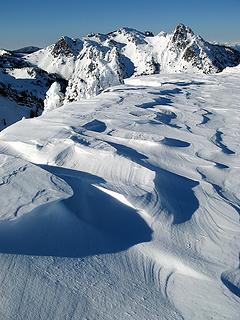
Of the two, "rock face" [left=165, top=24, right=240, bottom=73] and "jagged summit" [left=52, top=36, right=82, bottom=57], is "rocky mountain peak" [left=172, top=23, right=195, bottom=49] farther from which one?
"jagged summit" [left=52, top=36, right=82, bottom=57]

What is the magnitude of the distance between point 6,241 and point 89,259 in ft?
2.05

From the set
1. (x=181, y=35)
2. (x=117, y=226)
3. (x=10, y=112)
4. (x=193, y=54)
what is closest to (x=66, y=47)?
(x=181, y=35)

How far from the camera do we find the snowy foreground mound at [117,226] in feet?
8.89

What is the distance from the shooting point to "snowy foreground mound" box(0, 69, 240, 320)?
2711 millimetres

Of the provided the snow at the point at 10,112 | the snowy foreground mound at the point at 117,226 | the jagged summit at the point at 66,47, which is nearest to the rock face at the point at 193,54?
the jagged summit at the point at 66,47

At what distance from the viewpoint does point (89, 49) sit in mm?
138375

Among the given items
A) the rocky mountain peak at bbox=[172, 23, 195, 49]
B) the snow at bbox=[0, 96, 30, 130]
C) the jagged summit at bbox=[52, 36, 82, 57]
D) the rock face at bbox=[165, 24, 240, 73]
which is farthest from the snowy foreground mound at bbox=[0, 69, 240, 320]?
the jagged summit at bbox=[52, 36, 82, 57]

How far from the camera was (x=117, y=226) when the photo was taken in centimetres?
363

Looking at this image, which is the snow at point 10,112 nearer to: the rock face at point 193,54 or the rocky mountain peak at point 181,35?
the rock face at point 193,54

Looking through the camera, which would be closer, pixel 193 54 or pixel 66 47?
pixel 193 54

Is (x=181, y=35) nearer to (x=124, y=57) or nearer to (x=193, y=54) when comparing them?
(x=193, y=54)

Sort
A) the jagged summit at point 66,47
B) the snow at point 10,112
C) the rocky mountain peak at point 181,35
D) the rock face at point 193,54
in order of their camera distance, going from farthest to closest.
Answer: the jagged summit at point 66,47 < the rocky mountain peak at point 181,35 < the rock face at point 193,54 < the snow at point 10,112

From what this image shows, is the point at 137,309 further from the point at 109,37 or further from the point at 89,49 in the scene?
the point at 109,37

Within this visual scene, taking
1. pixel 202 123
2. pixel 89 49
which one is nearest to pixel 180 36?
pixel 89 49
